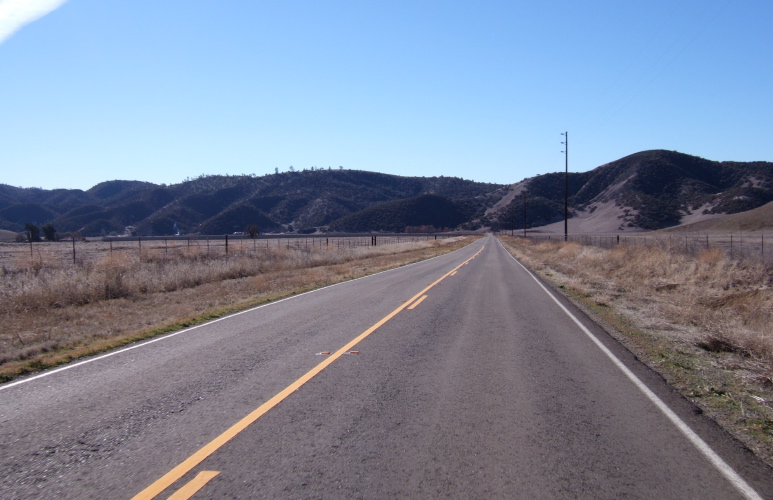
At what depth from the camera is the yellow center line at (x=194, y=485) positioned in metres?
3.92

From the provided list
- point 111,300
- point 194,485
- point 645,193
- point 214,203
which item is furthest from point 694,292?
point 214,203

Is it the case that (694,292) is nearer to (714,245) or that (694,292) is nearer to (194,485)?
(194,485)

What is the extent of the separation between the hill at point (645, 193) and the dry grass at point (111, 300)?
9111cm

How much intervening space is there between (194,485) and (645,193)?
131176mm

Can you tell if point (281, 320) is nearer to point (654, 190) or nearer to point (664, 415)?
point (664, 415)

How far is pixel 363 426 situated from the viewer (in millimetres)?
5297

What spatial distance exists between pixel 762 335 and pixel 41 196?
196995mm

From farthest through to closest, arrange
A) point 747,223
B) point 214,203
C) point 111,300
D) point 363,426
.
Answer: point 214,203 → point 747,223 → point 111,300 → point 363,426

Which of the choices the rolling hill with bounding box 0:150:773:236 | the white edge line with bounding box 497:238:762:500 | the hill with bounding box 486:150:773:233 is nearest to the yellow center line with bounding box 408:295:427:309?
the white edge line with bounding box 497:238:762:500

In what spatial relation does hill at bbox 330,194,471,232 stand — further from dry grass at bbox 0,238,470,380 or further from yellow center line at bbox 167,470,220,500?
yellow center line at bbox 167,470,220,500

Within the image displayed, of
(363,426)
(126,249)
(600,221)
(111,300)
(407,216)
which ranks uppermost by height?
(407,216)

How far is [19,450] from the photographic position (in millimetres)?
4812

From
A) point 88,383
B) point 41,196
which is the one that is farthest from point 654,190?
point 41,196

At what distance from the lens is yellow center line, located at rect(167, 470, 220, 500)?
3.92m
